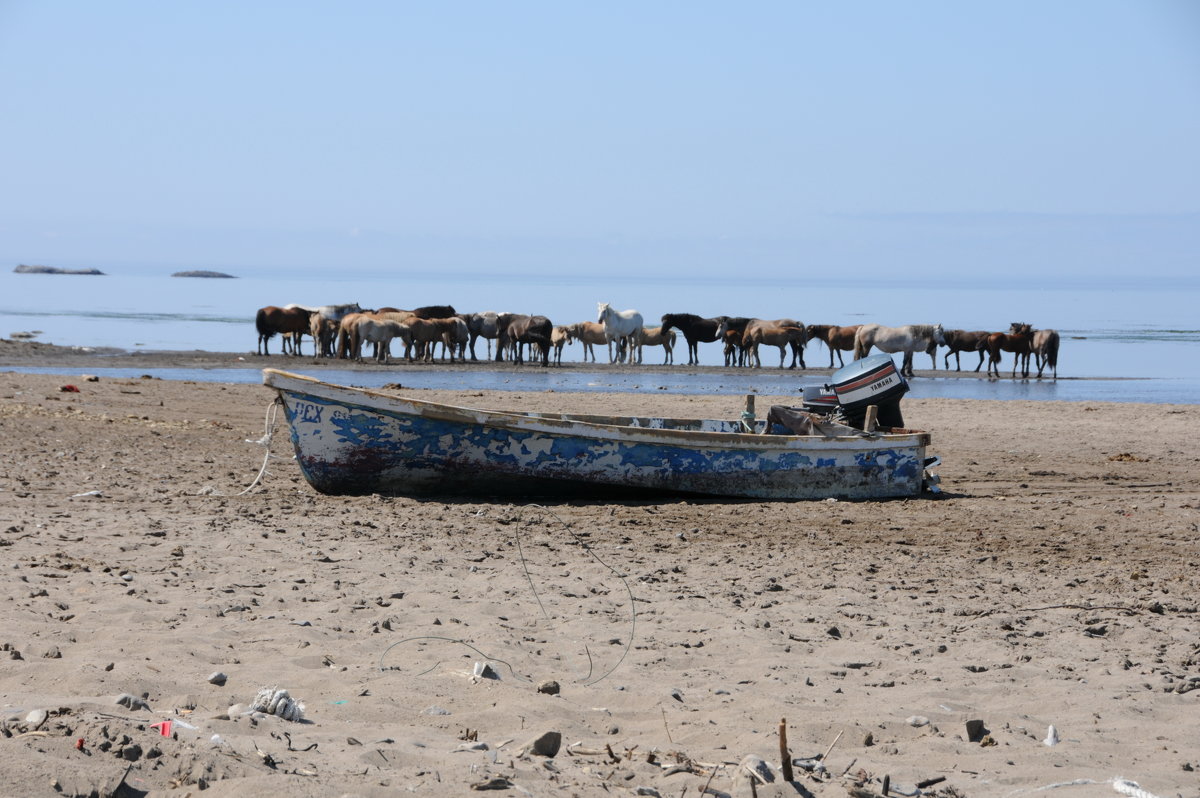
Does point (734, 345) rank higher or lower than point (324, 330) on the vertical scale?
higher

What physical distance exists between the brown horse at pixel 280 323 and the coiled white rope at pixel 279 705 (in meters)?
39.2

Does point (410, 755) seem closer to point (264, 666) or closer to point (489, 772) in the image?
point (489, 772)

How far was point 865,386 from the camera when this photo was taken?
12578 millimetres

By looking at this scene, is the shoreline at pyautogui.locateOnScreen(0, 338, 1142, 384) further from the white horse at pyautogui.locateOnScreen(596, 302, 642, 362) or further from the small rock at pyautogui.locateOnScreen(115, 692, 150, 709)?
the small rock at pyautogui.locateOnScreen(115, 692, 150, 709)

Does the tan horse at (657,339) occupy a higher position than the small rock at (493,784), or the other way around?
the tan horse at (657,339)

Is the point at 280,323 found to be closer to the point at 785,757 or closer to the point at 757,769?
the point at 757,769

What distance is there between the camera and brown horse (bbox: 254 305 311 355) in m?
43.4

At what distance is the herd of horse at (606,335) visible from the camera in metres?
41.5

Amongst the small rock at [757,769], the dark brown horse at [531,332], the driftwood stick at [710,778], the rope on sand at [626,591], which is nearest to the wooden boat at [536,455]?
the rope on sand at [626,591]

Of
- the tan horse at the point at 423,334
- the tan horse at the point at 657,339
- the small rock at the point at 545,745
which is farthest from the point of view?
the tan horse at the point at 657,339

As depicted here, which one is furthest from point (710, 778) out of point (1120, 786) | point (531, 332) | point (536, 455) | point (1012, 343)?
point (1012, 343)

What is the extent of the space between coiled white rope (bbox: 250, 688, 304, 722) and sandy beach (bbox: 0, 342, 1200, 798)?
0.13ft

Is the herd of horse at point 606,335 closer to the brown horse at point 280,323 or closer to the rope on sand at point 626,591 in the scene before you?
the brown horse at point 280,323

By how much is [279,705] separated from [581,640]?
201 cm
